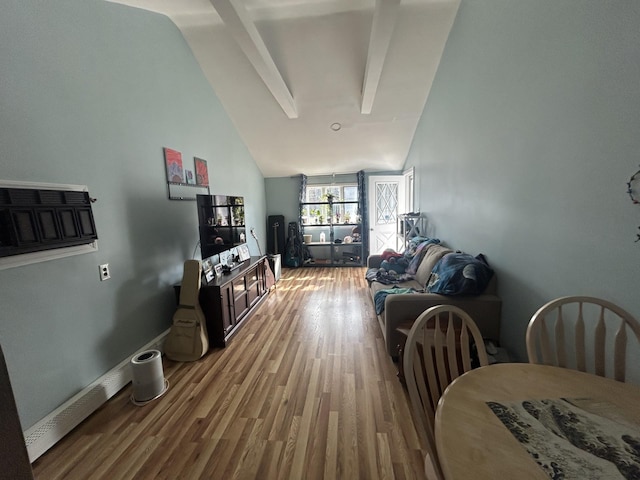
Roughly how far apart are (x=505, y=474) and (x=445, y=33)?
147 inches

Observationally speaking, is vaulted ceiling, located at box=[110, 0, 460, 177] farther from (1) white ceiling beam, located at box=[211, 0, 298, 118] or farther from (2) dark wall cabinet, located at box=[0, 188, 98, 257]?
(2) dark wall cabinet, located at box=[0, 188, 98, 257]

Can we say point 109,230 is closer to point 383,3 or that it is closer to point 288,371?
point 288,371

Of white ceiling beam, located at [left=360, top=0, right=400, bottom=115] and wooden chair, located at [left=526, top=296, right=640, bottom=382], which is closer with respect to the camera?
wooden chair, located at [left=526, top=296, right=640, bottom=382]

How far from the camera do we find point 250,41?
243cm

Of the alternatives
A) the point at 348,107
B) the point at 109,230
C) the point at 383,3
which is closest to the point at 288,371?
the point at 109,230

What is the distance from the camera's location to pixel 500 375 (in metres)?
0.96

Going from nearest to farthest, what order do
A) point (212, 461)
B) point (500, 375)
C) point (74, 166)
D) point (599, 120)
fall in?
point (500, 375) → point (599, 120) → point (212, 461) → point (74, 166)

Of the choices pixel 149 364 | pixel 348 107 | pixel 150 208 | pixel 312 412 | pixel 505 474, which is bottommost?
pixel 312 412

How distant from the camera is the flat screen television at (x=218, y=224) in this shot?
2.76m

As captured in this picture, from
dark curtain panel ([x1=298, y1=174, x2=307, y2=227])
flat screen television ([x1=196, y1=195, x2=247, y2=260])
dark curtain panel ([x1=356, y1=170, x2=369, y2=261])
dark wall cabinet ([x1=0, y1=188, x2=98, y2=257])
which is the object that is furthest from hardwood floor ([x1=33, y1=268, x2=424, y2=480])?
dark curtain panel ([x1=298, y1=174, x2=307, y2=227])

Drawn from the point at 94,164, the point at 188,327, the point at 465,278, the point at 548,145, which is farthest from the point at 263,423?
the point at 548,145

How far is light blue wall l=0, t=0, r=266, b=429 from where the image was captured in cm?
146

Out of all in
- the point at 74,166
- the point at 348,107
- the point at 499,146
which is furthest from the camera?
the point at 348,107

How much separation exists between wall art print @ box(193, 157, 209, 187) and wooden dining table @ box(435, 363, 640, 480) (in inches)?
128
